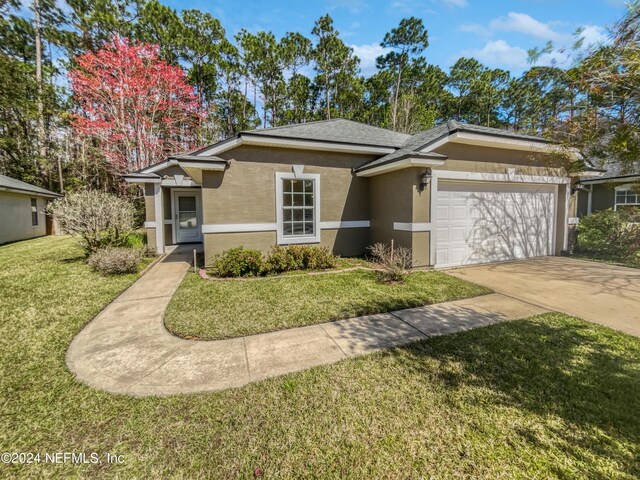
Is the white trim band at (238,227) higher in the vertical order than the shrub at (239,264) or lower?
higher

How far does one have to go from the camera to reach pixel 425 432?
2.14 meters

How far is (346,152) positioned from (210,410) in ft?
25.6

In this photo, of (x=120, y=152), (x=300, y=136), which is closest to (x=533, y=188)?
(x=300, y=136)

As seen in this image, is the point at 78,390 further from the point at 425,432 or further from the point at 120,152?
the point at 120,152

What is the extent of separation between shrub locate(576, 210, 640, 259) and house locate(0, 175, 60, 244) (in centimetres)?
2487

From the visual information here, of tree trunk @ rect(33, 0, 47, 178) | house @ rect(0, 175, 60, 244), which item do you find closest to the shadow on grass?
house @ rect(0, 175, 60, 244)

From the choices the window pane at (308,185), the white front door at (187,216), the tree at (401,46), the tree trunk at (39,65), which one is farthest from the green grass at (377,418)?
the tree trunk at (39,65)

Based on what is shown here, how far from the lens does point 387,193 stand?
319 inches

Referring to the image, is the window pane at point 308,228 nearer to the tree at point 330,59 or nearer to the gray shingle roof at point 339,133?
the gray shingle roof at point 339,133

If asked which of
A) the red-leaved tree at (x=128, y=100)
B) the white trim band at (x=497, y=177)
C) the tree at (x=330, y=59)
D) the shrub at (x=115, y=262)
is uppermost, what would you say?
the tree at (x=330, y=59)

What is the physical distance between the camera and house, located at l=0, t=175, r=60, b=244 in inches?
533

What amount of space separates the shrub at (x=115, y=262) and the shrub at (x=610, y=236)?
14.8 meters

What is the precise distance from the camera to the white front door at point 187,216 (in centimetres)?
1223

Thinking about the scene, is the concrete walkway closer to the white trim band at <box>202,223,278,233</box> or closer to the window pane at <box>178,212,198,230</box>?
the white trim band at <box>202,223,278,233</box>
